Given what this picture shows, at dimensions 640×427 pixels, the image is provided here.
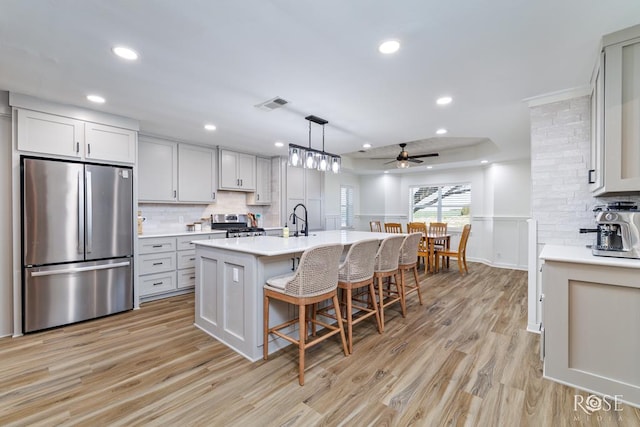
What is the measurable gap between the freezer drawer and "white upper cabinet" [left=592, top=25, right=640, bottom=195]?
4.74m

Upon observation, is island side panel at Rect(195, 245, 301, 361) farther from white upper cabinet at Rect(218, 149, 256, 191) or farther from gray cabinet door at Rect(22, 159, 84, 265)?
white upper cabinet at Rect(218, 149, 256, 191)

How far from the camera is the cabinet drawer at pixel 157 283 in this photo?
393cm

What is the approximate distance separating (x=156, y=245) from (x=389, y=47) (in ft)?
12.5

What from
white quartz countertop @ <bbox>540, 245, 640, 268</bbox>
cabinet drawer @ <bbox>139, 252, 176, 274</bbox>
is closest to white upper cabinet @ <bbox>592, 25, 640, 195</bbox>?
white quartz countertop @ <bbox>540, 245, 640, 268</bbox>

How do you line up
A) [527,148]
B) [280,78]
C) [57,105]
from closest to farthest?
[280,78] → [57,105] → [527,148]

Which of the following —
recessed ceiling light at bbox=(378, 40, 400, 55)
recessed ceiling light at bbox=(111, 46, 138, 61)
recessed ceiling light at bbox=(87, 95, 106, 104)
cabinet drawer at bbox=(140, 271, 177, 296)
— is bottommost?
cabinet drawer at bbox=(140, 271, 177, 296)

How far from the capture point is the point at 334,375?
2186mm

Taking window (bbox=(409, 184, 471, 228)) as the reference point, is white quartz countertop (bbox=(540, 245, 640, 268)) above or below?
below

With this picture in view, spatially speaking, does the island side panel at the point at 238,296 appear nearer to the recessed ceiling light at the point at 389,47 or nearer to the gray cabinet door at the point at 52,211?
the gray cabinet door at the point at 52,211

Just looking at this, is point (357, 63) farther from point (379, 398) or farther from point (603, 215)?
point (379, 398)

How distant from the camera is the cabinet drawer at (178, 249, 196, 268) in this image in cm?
429

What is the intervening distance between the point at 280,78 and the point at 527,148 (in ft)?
15.3

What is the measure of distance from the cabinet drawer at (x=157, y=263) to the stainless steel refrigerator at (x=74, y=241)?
375 millimetres

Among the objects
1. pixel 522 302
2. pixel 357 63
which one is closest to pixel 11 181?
pixel 357 63
